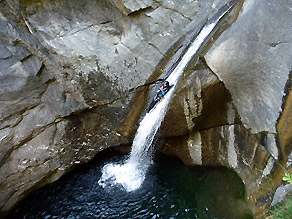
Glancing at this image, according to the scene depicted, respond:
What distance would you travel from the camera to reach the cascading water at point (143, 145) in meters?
6.50

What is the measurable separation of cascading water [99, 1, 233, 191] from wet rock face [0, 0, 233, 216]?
0.47 m

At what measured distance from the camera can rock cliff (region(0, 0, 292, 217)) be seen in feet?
20.0

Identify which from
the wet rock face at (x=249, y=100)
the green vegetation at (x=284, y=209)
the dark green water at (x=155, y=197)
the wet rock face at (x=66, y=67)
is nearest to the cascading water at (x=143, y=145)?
the dark green water at (x=155, y=197)

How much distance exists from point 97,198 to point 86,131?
1894 mm

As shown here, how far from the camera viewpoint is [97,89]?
7.25m

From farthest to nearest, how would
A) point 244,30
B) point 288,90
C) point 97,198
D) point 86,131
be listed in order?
1. point 86,131
2. point 97,198
3. point 244,30
4. point 288,90

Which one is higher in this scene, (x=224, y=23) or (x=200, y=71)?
(x=224, y=23)

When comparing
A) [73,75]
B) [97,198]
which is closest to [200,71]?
[73,75]

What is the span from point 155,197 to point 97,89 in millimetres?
3210

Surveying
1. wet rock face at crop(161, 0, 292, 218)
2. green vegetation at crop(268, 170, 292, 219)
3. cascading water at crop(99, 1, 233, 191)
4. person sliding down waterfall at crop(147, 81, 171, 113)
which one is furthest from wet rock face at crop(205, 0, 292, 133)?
green vegetation at crop(268, 170, 292, 219)

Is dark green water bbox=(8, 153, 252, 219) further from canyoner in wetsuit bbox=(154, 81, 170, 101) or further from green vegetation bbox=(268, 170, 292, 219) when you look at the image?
canyoner in wetsuit bbox=(154, 81, 170, 101)

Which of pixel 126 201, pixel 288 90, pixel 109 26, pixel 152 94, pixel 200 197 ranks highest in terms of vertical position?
pixel 109 26

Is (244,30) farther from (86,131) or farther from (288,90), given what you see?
(86,131)

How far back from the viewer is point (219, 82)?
577cm
